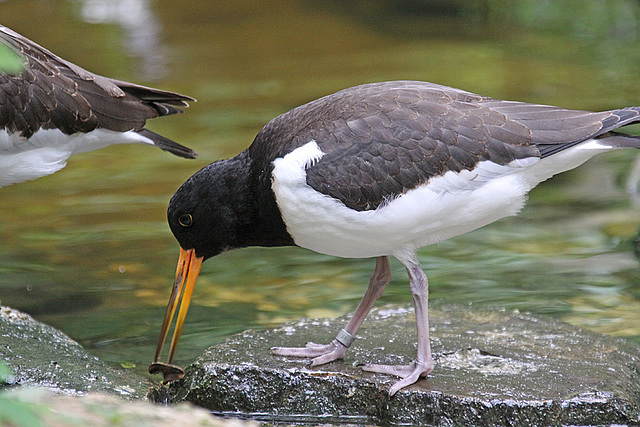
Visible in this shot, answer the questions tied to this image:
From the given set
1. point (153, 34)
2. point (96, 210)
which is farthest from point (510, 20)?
point (96, 210)

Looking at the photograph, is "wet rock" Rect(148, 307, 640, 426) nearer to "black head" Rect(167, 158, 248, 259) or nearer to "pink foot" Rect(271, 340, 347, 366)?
"pink foot" Rect(271, 340, 347, 366)

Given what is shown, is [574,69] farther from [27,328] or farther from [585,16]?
[27,328]

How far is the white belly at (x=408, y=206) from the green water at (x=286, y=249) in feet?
6.22

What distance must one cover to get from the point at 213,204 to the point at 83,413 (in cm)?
229

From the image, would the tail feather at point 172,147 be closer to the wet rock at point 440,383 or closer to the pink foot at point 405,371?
the wet rock at point 440,383

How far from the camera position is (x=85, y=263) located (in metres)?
8.10

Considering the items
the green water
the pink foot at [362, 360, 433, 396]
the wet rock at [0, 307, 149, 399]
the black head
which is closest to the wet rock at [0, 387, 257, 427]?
the pink foot at [362, 360, 433, 396]

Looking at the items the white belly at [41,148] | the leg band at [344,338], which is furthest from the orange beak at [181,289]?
the white belly at [41,148]

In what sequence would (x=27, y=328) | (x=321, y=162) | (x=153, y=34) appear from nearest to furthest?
(x=321, y=162) → (x=27, y=328) → (x=153, y=34)

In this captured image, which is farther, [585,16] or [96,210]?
[585,16]

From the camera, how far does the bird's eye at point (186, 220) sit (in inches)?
199

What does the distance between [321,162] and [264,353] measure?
Answer: 129 centimetres

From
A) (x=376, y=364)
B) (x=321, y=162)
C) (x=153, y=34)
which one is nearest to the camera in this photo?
(x=321, y=162)

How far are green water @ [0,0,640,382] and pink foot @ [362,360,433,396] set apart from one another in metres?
1.69
